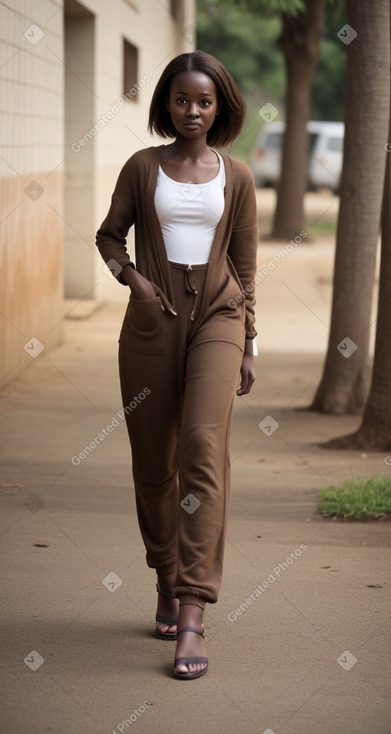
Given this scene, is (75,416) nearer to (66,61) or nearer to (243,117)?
(243,117)

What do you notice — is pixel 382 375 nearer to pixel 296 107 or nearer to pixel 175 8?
pixel 296 107

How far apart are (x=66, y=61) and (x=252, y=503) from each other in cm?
883

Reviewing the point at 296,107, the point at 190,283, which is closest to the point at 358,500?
the point at 190,283

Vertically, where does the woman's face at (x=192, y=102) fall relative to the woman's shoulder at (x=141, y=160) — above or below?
above

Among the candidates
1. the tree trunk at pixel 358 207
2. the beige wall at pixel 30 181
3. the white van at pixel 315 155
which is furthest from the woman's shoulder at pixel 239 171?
the white van at pixel 315 155

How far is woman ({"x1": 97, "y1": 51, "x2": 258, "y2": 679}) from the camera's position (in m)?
3.62

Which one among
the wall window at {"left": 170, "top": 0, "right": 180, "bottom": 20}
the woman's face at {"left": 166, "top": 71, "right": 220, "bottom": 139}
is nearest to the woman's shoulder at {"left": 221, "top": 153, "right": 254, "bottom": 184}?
the woman's face at {"left": 166, "top": 71, "right": 220, "bottom": 139}

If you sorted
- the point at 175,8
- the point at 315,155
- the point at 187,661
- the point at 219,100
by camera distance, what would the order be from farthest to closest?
1. the point at 315,155
2. the point at 175,8
3. the point at 219,100
4. the point at 187,661

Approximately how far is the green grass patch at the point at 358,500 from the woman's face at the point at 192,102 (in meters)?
2.41

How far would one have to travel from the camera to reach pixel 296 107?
21.9 m

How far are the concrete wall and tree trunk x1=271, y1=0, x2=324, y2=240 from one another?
3.74 metres

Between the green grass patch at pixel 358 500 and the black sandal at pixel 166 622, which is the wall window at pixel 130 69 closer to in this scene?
the green grass patch at pixel 358 500

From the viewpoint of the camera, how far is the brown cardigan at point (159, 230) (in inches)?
146

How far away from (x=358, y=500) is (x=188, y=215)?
240 centimetres
